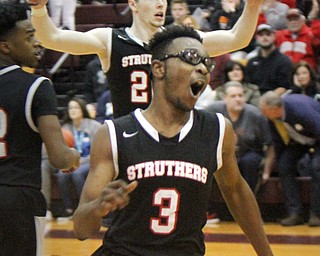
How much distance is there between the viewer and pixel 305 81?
9219mm

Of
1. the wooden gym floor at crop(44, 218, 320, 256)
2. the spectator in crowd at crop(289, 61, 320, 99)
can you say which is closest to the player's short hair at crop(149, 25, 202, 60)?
the wooden gym floor at crop(44, 218, 320, 256)

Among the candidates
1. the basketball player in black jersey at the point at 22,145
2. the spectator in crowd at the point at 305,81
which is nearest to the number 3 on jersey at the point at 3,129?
the basketball player in black jersey at the point at 22,145

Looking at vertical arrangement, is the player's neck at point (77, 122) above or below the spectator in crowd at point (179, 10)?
below

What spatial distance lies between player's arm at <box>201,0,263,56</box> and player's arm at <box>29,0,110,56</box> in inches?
25.6

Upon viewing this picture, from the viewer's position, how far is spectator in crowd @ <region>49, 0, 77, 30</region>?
12.3 metres

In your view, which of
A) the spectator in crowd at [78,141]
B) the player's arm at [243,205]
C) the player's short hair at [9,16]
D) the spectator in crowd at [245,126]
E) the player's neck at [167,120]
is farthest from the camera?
the spectator in crowd at [78,141]

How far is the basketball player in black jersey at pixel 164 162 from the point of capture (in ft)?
11.2

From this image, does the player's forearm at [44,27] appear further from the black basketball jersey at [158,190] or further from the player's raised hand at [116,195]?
the player's raised hand at [116,195]

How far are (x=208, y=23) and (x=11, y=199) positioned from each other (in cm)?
769

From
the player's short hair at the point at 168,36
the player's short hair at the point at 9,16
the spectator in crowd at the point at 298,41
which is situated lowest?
the spectator in crowd at the point at 298,41

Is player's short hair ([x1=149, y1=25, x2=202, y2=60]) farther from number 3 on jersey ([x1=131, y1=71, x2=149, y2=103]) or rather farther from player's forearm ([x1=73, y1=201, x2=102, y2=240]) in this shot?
number 3 on jersey ([x1=131, y1=71, x2=149, y2=103])

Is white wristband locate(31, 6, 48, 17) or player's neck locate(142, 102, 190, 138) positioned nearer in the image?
player's neck locate(142, 102, 190, 138)

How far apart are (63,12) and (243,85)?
12.4 feet

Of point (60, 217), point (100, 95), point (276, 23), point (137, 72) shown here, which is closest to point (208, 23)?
point (276, 23)
